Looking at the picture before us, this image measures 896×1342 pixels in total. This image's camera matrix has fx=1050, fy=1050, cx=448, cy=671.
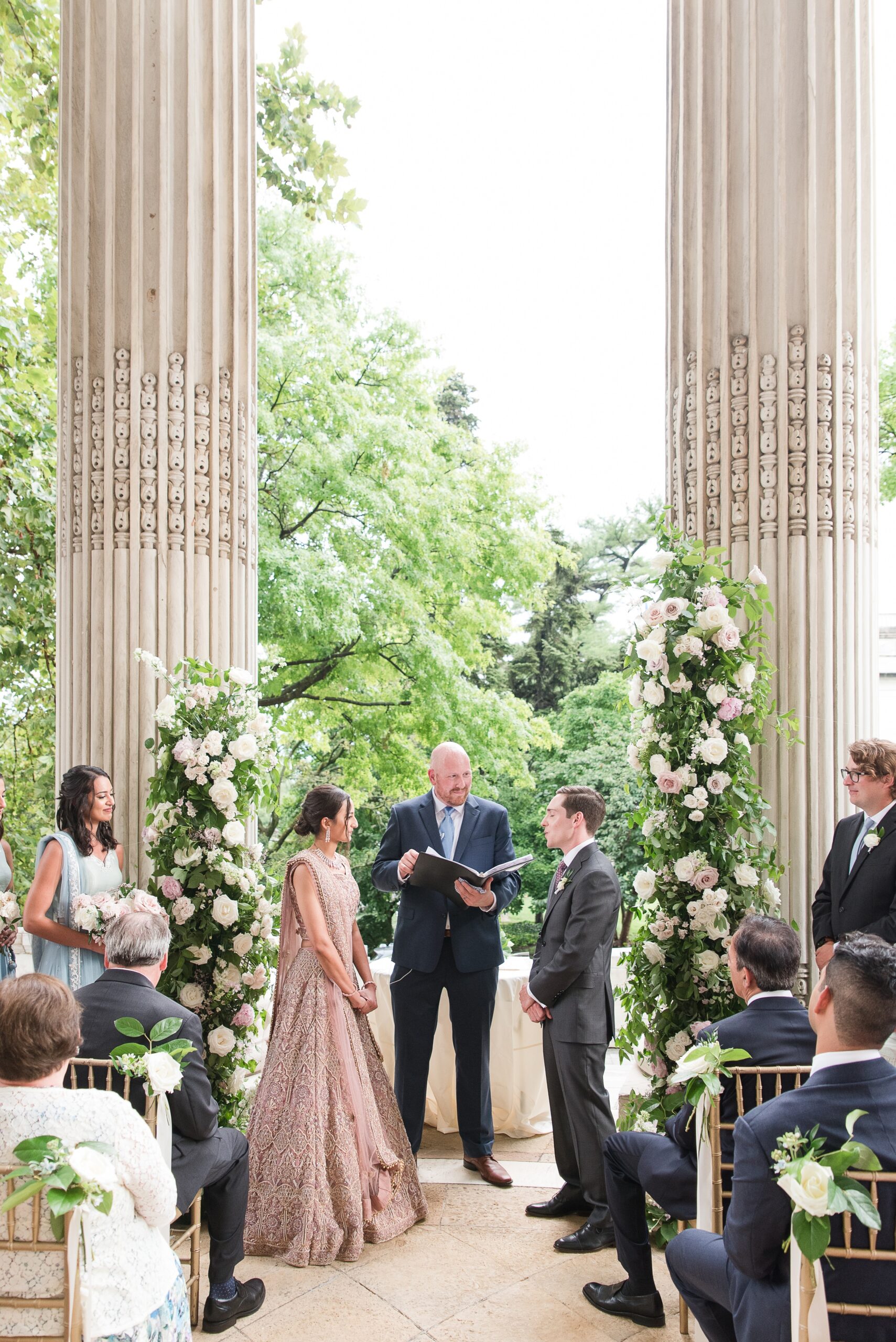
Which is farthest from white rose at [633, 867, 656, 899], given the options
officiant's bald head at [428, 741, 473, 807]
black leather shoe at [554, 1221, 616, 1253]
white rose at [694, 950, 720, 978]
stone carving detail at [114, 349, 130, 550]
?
stone carving detail at [114, 349, 130, 550]

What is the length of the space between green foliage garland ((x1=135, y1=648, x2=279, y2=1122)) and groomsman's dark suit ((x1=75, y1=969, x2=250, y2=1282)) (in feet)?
2.67

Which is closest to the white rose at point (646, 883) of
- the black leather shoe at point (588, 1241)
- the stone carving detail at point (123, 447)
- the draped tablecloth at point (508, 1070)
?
the black leather shoe at point (588, 1241)

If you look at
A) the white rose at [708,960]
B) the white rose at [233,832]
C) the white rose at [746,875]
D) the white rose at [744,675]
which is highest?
the white rose at [744,675]

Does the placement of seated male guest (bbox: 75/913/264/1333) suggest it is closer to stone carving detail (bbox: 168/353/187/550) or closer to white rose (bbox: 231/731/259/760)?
white rose (bbox: 231/731/259/760)

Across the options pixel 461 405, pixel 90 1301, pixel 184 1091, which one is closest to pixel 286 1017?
pixel 184 1091

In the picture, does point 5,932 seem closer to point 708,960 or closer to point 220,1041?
point 220,1041

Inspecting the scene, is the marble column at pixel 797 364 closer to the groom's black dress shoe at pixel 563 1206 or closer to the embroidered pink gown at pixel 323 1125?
the groom's black dress shoe at pixel 563 1206

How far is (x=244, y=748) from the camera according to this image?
3.83 metres

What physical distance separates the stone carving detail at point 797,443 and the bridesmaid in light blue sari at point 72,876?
9.16ft

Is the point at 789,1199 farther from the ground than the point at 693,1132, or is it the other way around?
the point at 789,1199

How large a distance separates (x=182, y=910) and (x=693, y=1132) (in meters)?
1.92

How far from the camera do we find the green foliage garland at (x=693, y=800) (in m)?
3.53

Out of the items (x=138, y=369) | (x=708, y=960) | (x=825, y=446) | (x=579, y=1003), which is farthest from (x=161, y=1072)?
(x=825, y=446)

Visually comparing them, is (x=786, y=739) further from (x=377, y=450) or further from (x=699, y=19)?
(x=377, y=450)
